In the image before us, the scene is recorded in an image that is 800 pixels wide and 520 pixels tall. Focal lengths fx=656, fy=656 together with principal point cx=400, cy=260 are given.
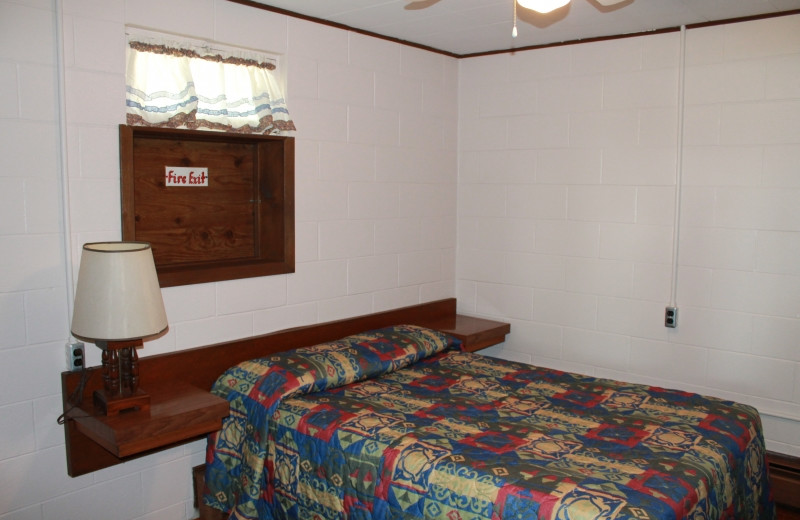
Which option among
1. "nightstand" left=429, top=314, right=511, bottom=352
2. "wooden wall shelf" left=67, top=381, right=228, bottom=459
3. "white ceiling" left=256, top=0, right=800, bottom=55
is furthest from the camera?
"nightstand" left=429, top=314, right=511, bottom=352

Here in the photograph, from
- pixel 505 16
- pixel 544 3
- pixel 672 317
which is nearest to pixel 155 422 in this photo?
pixel 544 3

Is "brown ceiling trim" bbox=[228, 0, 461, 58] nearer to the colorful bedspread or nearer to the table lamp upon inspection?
the table lamp

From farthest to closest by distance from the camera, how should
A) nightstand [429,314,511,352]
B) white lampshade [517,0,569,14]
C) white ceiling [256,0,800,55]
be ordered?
nightstand [429,314,511,352], white ceiling [256,0,800,55], white lampshade [517,0,569,14]

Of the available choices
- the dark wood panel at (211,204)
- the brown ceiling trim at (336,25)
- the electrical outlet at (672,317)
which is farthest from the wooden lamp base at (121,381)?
the electrical outlet at (672,317)

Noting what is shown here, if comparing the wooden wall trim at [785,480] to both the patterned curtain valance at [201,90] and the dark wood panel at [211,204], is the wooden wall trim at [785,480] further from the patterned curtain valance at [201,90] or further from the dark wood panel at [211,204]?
the patterned curtain valance at [201,90]

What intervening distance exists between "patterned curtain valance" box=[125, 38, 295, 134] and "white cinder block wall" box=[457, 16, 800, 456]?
157 cm

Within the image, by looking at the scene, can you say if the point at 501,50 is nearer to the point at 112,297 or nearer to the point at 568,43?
the point at 568,43

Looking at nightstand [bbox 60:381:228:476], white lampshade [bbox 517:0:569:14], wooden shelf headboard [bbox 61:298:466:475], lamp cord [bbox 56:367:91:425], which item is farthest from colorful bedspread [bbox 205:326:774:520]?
white lampshade [bbox 517:0:569:14]

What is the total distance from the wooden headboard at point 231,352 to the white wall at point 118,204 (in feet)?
0.18

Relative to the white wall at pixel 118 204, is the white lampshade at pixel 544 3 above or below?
above

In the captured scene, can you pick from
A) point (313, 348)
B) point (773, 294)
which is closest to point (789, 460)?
point (773, 294)

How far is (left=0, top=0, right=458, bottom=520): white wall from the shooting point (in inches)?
95.5

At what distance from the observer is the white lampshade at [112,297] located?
230cm

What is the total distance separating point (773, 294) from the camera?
3221mm
